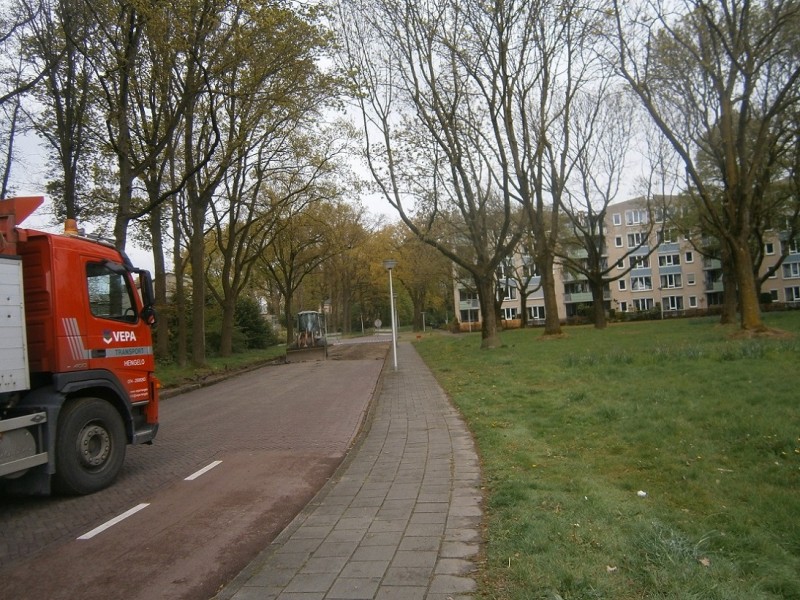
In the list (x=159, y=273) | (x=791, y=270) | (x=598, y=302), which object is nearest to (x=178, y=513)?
(x=159, y=273)

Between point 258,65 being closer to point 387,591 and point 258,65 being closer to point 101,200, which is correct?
point 101,200

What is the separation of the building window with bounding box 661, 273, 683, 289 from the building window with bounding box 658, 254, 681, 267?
1420 millimetres

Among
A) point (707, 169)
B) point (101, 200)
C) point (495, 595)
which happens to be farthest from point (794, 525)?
point (707, 169)

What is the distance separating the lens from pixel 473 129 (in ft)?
84.7

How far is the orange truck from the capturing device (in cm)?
634

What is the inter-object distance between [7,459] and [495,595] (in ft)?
16.2

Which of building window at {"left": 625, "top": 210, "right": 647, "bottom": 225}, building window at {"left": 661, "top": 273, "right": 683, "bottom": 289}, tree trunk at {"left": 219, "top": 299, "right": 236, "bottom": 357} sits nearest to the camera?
tree trunk at {"left": 219, "top": 299, "right": 236, "bottom": 357}

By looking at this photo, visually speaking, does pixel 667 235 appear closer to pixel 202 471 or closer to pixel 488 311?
pixel 488 311

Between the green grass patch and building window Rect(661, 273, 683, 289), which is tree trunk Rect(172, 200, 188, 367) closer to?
the green grass patch

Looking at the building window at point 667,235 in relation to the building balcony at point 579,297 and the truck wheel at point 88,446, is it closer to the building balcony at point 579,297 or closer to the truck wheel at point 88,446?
the truck wheel at point 88,446

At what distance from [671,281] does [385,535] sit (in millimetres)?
82671

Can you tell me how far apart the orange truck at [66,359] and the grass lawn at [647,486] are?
4507 millimetres

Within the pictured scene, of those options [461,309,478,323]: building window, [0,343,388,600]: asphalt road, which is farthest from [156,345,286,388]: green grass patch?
[461,309,478,323]: building window

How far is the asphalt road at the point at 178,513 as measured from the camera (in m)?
4.52
